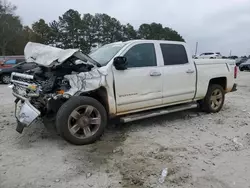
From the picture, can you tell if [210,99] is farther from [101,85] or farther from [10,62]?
[10,62]

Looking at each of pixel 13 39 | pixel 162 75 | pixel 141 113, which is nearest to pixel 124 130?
pixel 141 113

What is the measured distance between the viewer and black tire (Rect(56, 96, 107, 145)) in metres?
4.40

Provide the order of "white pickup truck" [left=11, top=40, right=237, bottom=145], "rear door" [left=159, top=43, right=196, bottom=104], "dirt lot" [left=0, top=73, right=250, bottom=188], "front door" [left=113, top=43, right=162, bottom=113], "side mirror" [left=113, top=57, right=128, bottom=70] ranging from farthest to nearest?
"rear door" [left=159, top=43, right=196, bottom=104]
"front door" [left=113, top=43, right=162, bottom=113]
"side mirror" [left=113, top=57, right=128, bottom=70]
"white pickup truck" [left=11, top=40, right=237, bottom=145]
"dirt lot" [left=0, top=73, right=250, bottom=188]

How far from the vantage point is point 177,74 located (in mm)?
5816

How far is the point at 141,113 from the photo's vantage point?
552 centimetres

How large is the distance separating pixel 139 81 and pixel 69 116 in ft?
5.03

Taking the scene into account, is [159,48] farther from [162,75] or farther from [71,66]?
[71,66]

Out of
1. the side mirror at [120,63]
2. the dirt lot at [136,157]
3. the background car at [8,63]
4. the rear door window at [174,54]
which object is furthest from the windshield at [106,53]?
the background car at [8,63]

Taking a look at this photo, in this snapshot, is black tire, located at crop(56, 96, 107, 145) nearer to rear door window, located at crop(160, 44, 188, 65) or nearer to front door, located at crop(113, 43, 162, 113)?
front door, located at crop(113, 43, 162, 113)

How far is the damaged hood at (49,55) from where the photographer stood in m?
4.70

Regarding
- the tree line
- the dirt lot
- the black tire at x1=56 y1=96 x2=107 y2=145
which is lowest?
the dirt lot

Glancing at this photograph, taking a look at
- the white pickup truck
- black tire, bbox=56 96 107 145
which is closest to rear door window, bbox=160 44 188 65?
the white pickup truck

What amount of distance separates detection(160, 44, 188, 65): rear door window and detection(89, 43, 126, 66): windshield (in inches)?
37.9

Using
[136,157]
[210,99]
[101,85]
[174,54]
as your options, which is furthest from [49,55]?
[210,99]
